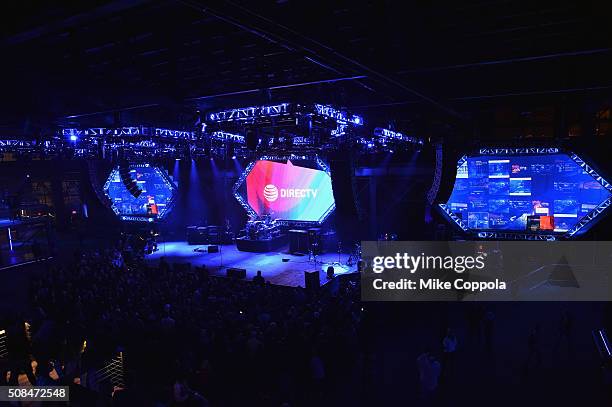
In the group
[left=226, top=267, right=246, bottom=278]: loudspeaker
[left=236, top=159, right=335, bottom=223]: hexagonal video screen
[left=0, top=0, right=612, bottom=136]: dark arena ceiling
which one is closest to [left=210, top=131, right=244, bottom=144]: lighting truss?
[left=236, top=159, right=335, bottom=223]: hexagonal video screen

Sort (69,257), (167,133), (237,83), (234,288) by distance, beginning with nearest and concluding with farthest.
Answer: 1. (237,83)
2. (234,288)
3. (167,133)
4. (69,257)

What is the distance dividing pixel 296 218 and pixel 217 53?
13.1 meters

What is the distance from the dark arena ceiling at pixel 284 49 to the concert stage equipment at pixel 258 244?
993cm

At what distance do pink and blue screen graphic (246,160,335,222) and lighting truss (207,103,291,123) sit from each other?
9.05m

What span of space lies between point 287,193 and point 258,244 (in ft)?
10.6

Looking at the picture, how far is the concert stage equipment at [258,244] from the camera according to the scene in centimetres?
1825

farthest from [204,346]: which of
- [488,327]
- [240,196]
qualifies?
[240,196]

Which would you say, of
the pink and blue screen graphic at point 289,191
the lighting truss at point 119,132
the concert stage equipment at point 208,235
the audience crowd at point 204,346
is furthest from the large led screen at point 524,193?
the concert stage equipment at point 208,235

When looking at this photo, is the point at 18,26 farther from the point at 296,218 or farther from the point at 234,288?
the point at 296,218

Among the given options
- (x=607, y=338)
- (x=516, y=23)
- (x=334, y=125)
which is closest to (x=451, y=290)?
(x=607, y=338)

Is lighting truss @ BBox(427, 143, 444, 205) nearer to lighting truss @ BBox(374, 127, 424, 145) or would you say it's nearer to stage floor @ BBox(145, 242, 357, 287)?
lighting truss @ BBox(374, 127, 424, 145)

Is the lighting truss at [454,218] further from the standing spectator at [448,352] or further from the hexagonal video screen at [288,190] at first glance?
the standing spectator at [448,352]

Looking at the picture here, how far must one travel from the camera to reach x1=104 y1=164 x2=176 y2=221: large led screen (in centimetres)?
2308

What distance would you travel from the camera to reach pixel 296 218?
19.4 m
